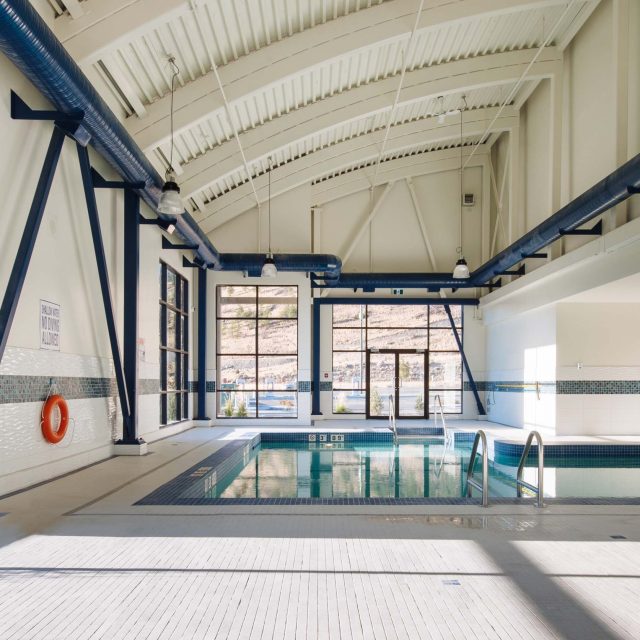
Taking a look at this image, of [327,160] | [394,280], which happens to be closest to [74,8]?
[327,160]

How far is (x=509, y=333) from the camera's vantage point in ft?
40.7

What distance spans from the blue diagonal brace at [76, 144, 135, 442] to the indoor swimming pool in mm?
1184

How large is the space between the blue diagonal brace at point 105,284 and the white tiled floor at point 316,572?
8.46 ft

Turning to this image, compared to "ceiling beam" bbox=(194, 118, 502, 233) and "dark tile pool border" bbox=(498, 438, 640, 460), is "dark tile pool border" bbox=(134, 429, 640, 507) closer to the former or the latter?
"dark tile pool border" bbox=(498, 438, 640, 460)

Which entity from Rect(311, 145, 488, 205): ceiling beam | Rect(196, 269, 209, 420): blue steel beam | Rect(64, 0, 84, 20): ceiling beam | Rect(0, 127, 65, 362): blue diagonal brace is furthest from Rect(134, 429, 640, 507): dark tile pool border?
Rect(311, 145, 488, 205): ceiling beam

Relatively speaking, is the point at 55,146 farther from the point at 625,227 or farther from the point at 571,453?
the point at 571,453

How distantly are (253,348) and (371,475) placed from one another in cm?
588

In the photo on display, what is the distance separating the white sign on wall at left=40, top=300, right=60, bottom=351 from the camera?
219 inches

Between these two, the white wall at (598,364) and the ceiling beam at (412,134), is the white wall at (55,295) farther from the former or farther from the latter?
the white wall at (598,364)

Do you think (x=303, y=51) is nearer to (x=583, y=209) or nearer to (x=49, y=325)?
(x=583, y=209)

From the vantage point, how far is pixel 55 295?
5.84 m

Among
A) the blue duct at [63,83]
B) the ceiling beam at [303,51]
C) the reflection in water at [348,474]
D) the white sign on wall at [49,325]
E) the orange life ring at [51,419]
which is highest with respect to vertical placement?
the ceiling beam at [303,51]

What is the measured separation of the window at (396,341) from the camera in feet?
45.9

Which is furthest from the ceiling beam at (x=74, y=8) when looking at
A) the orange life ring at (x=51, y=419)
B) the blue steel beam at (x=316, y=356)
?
the blue steel beam at (x=316, y=356)
